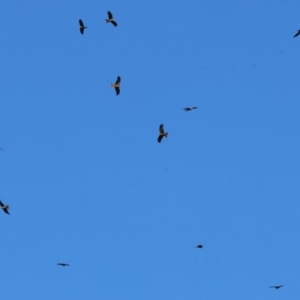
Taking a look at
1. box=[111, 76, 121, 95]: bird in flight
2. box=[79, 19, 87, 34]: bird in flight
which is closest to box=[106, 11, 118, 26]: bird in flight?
box=[79, 19, 87, 34]: bird in flight

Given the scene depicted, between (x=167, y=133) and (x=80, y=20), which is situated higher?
(x=80, y=20)

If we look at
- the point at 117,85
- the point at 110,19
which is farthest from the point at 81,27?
the point at 117,85

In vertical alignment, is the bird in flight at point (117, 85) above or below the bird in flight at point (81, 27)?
below

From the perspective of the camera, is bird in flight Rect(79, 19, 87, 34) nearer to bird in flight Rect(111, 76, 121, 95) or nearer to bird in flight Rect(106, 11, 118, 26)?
bird in flight Rect(106, 11, 118, 26)

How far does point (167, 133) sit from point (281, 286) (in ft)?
53.5

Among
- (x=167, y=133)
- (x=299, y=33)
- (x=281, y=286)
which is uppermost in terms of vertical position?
(x=299, y=33)

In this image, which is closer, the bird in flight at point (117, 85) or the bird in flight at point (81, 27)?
the bird in flight at point (117, 85)

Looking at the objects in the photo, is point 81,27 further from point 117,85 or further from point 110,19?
point 117,85

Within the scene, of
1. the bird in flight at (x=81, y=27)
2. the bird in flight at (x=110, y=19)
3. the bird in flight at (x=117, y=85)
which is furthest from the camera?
the bird in flight at (x=81, y=27)

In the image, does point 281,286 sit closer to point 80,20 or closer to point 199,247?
point 199,247

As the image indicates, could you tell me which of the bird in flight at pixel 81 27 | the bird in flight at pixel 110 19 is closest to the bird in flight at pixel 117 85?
the bird in flight at pixel 110 19

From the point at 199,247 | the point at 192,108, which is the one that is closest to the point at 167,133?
the point at 192,108

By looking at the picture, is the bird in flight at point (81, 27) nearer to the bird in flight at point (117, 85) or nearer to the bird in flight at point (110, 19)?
the bird in flight at point (110, 19)

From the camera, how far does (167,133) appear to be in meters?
90.4
